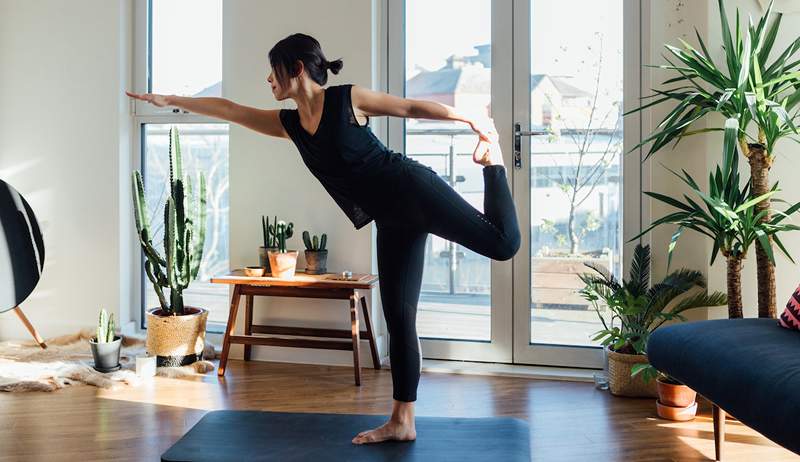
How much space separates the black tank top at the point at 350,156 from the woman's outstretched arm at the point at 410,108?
0.05 m

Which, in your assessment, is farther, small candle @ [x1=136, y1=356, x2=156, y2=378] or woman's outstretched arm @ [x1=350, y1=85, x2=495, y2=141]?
small candle @ [x1=136, y1=356, x2=156, y2=378]

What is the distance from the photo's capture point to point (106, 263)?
181 inches

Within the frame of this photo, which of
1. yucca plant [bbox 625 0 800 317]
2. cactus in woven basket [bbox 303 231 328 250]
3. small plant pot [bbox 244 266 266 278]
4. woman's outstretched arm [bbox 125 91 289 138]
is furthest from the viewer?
cactus in woven basket [bbox 303 231 328 250]

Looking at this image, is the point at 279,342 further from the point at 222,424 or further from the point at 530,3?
the point at 530,3

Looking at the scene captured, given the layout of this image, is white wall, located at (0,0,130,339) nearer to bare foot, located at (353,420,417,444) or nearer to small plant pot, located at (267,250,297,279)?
small plant pot, located at (267,250,297,279)

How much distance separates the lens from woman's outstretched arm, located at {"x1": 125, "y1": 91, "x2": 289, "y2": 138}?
2725 mm

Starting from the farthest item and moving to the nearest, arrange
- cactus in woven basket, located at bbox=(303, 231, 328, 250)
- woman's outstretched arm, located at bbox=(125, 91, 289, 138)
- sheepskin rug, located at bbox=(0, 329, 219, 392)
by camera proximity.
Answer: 1. cactus in woven basket, located at bbox=(303, 231, 328, 250)
2. sheepskin rug, located at bbox=(0, 329, 219, 392)
3. woman's outstretched arm, located at bbox=(125, 91, 289, 138)

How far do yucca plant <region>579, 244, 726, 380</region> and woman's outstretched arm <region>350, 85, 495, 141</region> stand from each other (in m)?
1.32

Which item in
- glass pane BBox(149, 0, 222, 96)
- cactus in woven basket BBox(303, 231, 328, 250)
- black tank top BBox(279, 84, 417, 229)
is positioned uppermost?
glass pane BBox(149, 0, 222, 96)

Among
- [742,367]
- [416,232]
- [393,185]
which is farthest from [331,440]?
[742,367]

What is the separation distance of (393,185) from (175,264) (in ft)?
6.56

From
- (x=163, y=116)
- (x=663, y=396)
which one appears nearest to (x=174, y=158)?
(x=163, y=116)

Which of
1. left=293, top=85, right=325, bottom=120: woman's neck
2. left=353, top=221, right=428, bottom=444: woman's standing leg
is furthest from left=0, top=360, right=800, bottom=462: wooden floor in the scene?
left=293, top=85, right=325, bottom=120: woman's neck

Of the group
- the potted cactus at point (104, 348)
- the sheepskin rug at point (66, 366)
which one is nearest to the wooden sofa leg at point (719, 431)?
the sheepskin rug at point (66, 366)
